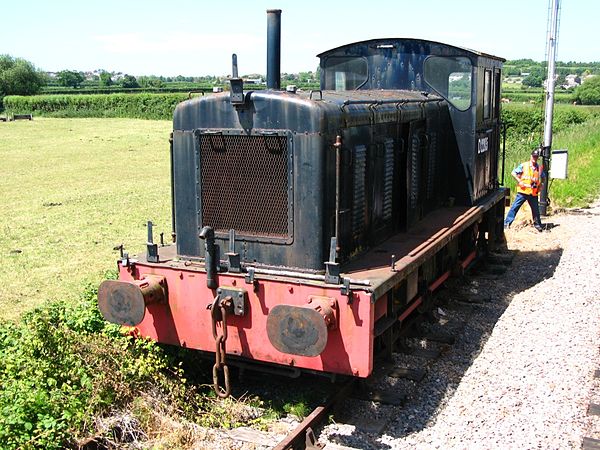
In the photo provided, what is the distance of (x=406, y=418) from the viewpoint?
600cm

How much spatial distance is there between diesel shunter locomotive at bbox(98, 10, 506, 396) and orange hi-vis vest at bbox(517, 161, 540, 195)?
6150 mm

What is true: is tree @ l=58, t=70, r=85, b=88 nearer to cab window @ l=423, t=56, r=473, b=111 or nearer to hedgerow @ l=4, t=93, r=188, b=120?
hedgerow @ l=4, t=93, r=188, b=120

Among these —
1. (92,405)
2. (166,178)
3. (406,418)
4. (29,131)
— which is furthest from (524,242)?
(29,131)

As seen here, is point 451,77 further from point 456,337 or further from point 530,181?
point 530,181

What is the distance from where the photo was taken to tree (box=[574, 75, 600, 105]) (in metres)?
69.9

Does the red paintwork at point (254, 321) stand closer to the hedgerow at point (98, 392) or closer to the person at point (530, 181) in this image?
the hedgerow at point (98, 392)

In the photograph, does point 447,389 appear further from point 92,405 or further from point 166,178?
point 166,178

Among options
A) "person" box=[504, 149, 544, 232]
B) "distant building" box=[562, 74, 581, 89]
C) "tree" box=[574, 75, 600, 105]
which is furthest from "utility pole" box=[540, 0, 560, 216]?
"distant building" box=[562, 74, 581, 89]

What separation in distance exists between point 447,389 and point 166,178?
20.1 m

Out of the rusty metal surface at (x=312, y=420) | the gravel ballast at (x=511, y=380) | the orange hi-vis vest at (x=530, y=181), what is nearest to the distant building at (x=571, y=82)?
the orange hi-vis vest at (x=530, y=181)

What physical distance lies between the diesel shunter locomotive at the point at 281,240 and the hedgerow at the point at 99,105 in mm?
56449

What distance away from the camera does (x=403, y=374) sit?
6.73m

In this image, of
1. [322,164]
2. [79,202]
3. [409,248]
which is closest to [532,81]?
[79,202]

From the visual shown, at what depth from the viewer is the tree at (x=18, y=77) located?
7938cm
